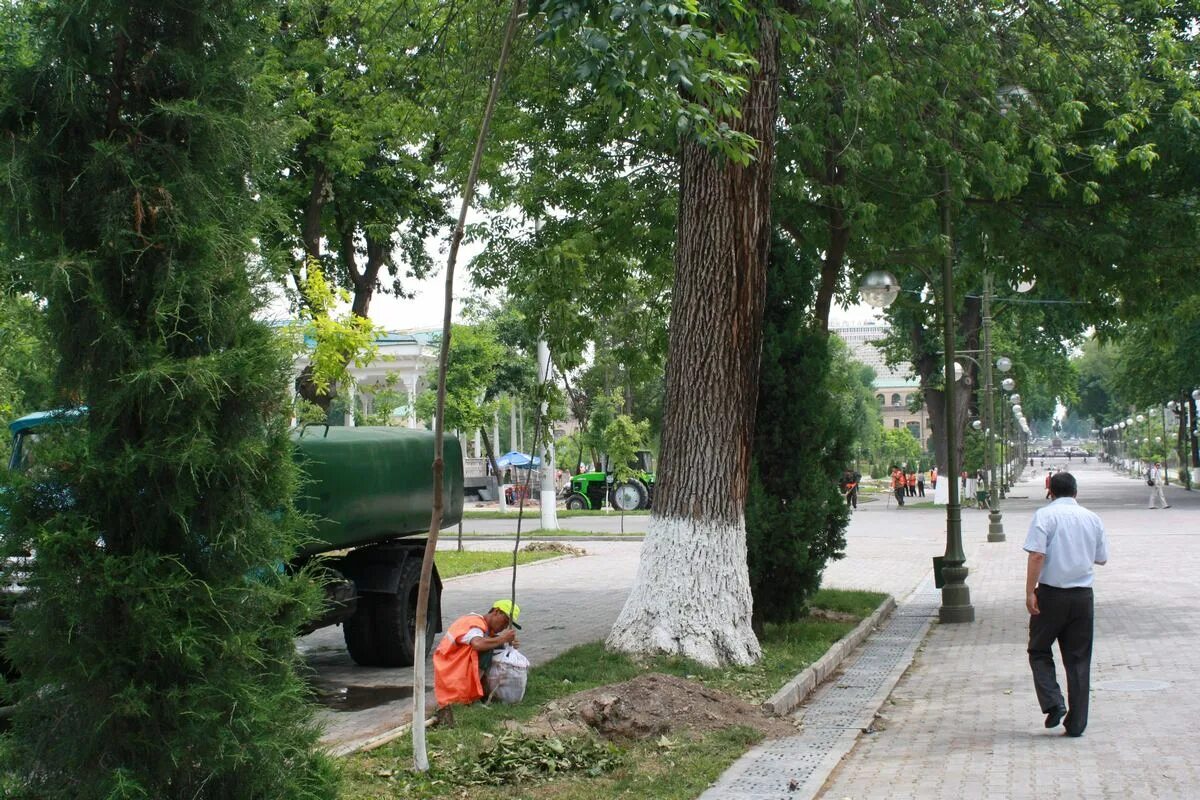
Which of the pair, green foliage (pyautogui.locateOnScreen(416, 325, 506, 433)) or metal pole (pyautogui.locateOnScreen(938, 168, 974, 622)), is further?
green foliage (pyautogui.locateOnScreen(416, 325, 506, 433))

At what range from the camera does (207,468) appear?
4.55 m

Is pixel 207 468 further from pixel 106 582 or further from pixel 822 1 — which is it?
pixel 822 1

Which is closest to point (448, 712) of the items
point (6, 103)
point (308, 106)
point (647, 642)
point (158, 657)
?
point (647, 642)

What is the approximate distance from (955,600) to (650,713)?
845 cm

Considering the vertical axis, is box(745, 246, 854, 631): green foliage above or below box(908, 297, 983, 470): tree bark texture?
below

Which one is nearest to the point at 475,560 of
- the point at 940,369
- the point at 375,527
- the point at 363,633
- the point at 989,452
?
the point at 363,633

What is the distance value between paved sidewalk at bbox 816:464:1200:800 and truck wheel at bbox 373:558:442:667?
435 centimetres

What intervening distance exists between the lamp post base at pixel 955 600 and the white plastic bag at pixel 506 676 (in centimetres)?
Result: 809

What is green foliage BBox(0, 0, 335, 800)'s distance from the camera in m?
4.41

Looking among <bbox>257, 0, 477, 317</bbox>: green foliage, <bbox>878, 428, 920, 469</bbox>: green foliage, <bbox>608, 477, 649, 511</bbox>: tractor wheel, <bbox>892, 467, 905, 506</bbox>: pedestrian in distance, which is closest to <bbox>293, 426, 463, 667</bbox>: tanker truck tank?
<bbox>257, 0, 477, 317</bbox>: green foliage

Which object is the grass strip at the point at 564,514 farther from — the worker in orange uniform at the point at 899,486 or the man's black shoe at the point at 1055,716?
the man's black shoe at the point at 1055,716

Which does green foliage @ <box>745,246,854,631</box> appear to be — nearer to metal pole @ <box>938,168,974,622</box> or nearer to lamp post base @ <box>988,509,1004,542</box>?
metal pole @ <box>938,168,974,622</box>

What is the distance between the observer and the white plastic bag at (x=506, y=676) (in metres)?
9.02

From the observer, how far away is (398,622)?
1168 centimetres
